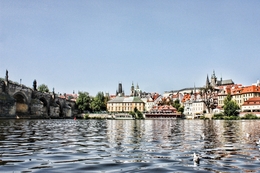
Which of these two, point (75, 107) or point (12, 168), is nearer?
point (12, 168)

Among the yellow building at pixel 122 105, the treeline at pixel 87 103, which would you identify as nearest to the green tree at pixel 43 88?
the treeline at pixel 87 103

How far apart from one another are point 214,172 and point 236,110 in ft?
368

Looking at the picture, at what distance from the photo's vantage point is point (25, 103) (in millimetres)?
97125

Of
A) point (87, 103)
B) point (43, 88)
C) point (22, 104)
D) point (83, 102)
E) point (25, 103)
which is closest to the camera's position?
point (22, 104)

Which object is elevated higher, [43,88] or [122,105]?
[43,88]

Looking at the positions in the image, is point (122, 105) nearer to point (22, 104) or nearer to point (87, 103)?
point (87, 103)

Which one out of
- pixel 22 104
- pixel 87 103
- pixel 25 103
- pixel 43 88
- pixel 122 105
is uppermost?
pixel 43 88

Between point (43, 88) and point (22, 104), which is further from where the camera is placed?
point (43, 88)

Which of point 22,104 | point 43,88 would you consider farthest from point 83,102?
point 22,104

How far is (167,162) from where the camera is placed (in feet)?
38.0

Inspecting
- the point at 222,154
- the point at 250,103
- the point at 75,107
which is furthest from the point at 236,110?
the point at 222,154

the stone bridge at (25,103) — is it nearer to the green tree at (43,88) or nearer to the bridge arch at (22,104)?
the bridge arch at (22,104)

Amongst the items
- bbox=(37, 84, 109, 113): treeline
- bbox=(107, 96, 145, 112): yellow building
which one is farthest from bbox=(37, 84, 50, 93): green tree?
bbox=(107, 96, 145, 112): yellow building

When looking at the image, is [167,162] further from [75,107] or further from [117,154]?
[75,107]
